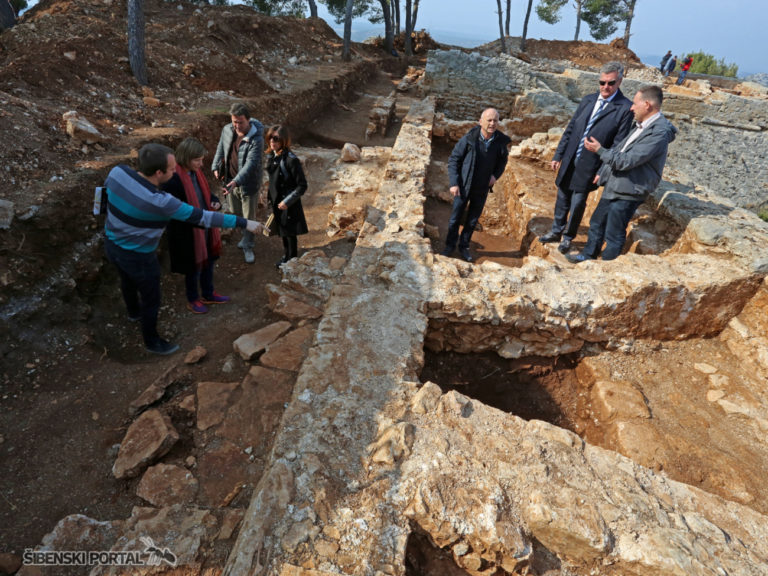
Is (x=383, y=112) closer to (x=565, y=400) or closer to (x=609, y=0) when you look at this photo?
(x=565, y=400)

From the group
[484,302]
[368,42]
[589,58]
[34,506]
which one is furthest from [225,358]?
[589,58]

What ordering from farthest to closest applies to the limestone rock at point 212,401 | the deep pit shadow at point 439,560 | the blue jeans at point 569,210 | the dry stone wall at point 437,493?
the blue jeans at point 569,210 → the limestone rock at point 212,401 → the deep pit shadow at point 439,560 → the dry stone wall at point 437,493

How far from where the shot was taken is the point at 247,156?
455 centimetres

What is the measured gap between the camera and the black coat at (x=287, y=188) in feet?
14.7

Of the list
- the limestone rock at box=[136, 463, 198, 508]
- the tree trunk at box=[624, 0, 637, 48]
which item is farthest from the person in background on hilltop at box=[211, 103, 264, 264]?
the tree trunk at box=[624, 0, 637, 48]

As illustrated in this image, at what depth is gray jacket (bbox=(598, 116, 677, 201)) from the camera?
3752mm

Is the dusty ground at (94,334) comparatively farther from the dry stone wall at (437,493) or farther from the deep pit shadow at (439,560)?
the dry stone wall at (437,493)

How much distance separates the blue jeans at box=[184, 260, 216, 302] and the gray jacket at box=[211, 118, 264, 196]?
103 centimetres

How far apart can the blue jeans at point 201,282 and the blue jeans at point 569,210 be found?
4.35 meters

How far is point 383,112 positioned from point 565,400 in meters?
9.34

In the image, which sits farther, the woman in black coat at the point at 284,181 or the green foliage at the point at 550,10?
the green foliage at the point at 550,10

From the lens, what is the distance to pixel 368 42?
91.9 feet

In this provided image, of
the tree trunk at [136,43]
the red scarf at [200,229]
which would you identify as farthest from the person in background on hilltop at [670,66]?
the red scarf at [200,229]

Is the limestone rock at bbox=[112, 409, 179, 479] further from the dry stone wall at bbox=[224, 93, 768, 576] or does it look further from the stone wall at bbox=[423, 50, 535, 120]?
A: the stone wall at bbox=[423, 50, 535, 120]
